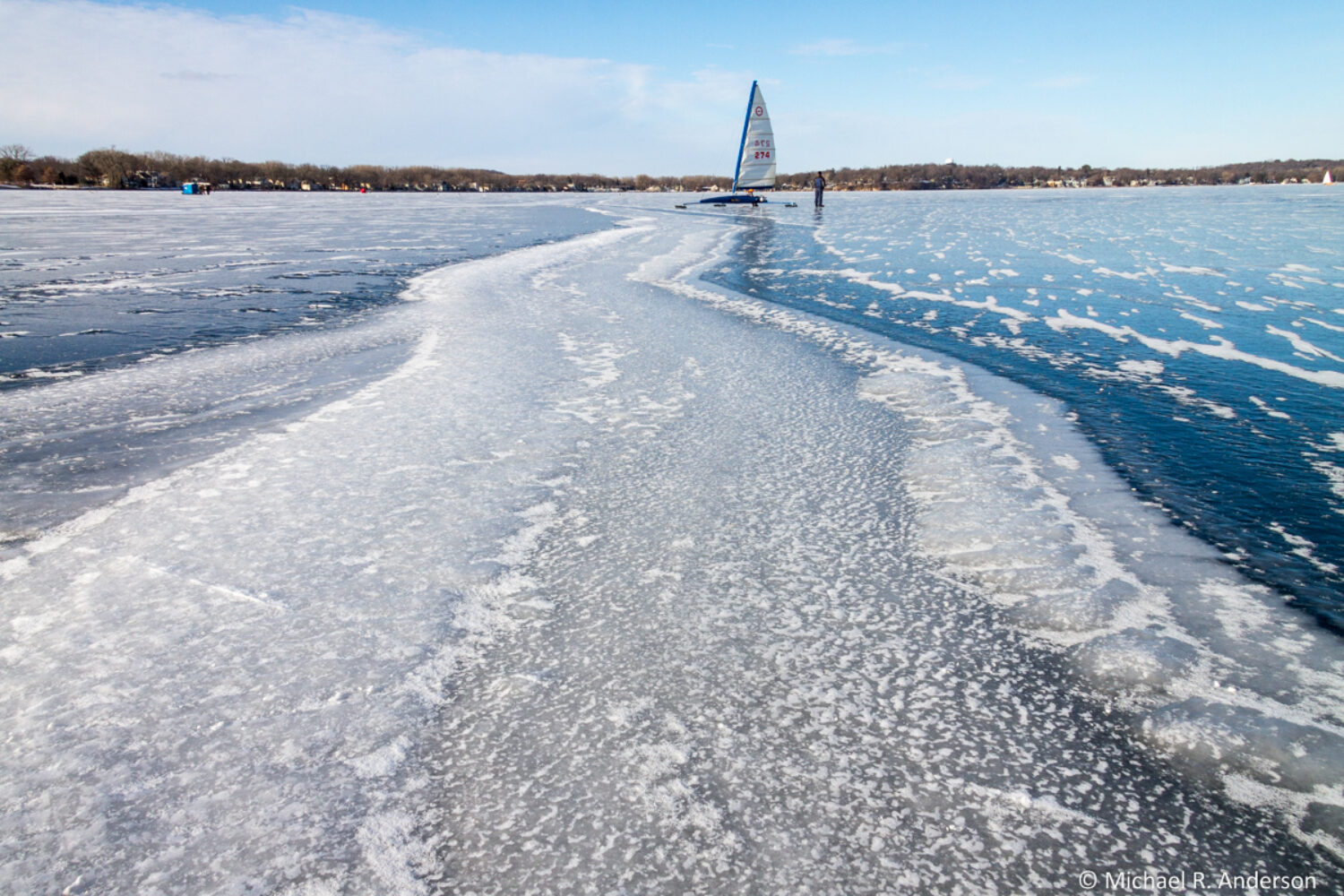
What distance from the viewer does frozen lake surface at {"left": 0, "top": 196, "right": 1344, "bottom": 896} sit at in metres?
1.73

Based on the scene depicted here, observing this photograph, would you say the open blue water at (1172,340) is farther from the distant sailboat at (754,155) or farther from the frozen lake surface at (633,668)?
the distant sailboat at (754,155)

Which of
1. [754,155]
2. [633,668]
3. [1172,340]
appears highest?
[754,155]

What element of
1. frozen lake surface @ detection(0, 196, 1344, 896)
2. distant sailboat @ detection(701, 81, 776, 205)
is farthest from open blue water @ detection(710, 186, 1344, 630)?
distant sailboat @ detection(701, 81, 776, 205)

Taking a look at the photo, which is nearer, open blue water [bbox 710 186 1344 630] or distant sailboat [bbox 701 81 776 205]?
open blue water [bbox 710 186 1344 630]

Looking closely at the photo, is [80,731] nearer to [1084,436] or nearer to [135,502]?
[135,502]

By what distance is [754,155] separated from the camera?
35.5 m

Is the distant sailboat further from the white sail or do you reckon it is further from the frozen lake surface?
the frozen lake surface

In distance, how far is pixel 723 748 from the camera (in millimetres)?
2039

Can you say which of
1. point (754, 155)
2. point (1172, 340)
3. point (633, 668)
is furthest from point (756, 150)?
point (633, 668)

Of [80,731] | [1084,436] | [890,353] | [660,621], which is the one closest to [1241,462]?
[1084,436]

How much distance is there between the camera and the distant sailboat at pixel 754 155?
34.2 m

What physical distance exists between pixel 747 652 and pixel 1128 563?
1.81 meters

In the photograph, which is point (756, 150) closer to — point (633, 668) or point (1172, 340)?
point (1172, 340)

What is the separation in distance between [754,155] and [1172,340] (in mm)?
31233
